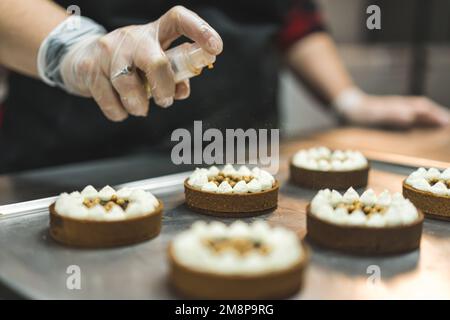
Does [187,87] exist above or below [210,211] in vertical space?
above

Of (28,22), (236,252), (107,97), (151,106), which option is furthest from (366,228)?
(151,106)

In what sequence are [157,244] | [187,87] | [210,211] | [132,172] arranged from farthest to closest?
[132,172] → [187,87] → [210,211] → [157,244]

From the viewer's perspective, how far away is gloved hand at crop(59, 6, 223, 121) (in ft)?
5.77

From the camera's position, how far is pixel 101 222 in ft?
4.78

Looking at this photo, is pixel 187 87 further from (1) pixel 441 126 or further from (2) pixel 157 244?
(1) pixel 441 126

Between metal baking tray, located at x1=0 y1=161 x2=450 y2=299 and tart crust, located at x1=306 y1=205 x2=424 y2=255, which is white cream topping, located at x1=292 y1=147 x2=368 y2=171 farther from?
tart crust, located at x1=306 y1=205 x2=424 y2=255

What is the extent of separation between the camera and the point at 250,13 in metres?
2.94

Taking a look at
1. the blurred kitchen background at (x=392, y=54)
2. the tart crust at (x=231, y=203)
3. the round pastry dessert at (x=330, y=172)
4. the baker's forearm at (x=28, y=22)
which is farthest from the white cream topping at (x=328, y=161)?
the blurred kitchen background at (x=392, y=54)

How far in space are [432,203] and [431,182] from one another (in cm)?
14

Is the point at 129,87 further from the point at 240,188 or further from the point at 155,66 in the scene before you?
the point at 240,188
